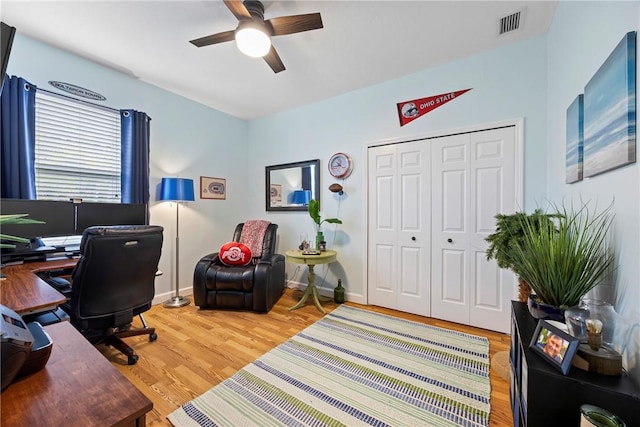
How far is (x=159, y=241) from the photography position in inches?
77.9

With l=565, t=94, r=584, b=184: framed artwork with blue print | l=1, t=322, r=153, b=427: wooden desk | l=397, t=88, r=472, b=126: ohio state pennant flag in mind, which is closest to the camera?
l=1, t=322, r=153, b=427: wooden desk

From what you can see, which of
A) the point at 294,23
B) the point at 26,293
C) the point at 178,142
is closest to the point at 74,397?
the point at 26,293

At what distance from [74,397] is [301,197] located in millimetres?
3127

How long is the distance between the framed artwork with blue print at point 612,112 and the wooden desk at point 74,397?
1746mm

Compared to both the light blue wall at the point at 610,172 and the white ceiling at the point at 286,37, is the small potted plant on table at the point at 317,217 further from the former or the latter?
the light blue wall at the point at 610,172

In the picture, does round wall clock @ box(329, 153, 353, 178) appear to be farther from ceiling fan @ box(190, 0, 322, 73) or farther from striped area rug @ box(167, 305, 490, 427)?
striped area rug @ box(167, 305, 490, 427)

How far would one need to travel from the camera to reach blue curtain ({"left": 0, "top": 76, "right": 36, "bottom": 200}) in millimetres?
2102

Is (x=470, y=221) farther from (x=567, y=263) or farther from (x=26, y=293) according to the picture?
(x=26, y=293)

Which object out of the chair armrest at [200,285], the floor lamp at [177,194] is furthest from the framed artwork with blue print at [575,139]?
the floor lamp at [177,194]

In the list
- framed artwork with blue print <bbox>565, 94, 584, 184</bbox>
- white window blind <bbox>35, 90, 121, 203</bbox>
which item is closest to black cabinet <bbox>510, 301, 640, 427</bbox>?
framed artwork with blue print <bbox>565, 94, 584, 184</bbox>

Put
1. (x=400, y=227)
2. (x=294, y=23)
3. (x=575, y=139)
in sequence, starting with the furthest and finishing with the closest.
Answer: (x=400, y=227)
(x=294, y=23)
(x=575, y=139)

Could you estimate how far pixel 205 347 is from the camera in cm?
214

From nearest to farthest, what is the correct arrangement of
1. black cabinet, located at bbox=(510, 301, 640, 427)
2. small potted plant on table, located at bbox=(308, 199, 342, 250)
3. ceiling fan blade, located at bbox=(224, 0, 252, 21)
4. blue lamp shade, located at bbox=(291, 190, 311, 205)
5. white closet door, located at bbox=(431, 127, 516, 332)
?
black cabinet, located at bbox=(510, 301, 640, 427)
ceiling fan blade, located at bbox=(224, 0, 252, 21)
white closet door, located at bbox=(431, 127, 516, 332)
small potted plant on table, located at bbox=(308, 199, 342, 250)
blue lamp shade, located at bbox=(291, 190, 311, 205)

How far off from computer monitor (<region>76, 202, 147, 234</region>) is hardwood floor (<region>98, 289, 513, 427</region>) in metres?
1.06
